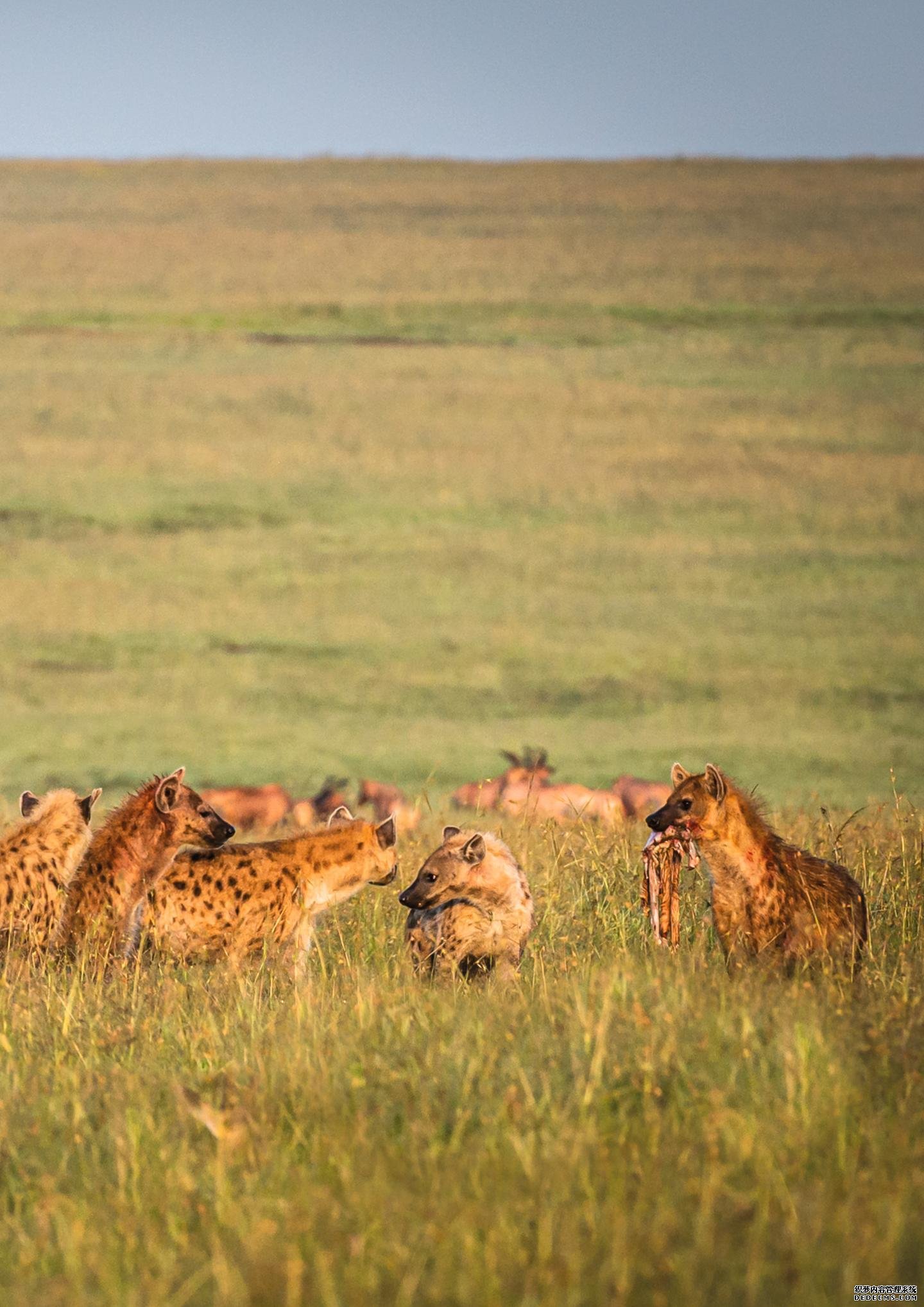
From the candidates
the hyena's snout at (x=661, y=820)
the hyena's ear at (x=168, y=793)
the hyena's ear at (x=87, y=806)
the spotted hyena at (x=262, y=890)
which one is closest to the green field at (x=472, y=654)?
the spotted hyena at (x=262, y=890)

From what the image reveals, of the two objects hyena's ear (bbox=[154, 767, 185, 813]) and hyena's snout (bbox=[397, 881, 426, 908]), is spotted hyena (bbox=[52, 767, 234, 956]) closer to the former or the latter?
hyena's ear (bbox=[154, 767, 185, 813])

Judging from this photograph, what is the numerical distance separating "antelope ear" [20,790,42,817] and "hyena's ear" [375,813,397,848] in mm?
1424

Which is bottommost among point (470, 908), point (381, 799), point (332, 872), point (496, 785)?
point (470, 908)

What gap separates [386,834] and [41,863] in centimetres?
144

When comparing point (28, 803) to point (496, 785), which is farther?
point (496, 785)

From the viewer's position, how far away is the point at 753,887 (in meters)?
6.59

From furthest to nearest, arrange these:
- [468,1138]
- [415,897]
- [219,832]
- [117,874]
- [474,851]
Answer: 1. [219,832]
2. [117,874]
3. [474,851]
4. [415,897]
5. [468,1138]

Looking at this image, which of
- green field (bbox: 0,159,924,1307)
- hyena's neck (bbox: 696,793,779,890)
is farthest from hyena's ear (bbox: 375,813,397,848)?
hyena's neck (bbox: 696,793,779,890)

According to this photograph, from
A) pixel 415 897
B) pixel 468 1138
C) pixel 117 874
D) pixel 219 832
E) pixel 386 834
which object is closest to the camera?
pixel 468 1138

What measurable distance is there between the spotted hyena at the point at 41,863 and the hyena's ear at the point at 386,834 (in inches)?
47.0

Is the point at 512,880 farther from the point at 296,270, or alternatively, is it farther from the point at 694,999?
the point at 296,270

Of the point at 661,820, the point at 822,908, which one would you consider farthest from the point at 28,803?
the point at 822,908

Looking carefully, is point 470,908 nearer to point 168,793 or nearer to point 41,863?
point 168,793

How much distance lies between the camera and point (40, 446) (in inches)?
1250
